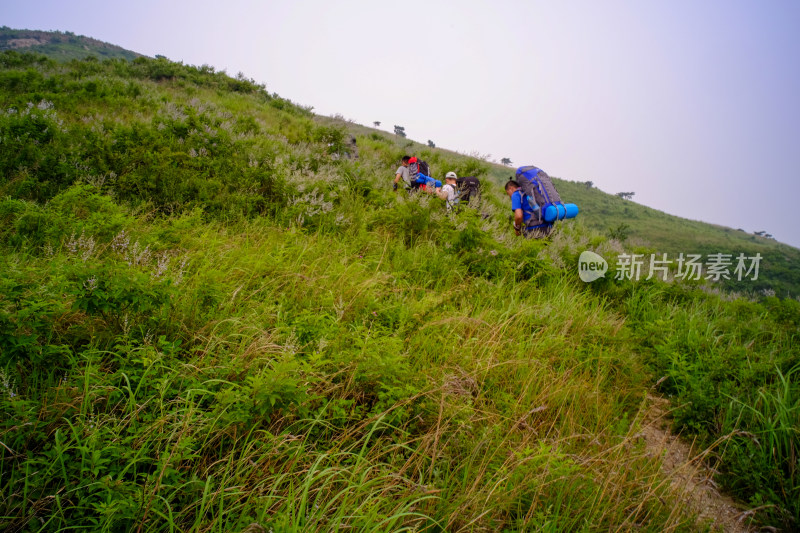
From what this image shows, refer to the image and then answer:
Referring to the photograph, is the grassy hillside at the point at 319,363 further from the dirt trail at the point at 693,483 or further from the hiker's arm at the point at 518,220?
the hiker's arm at the point at 518,220

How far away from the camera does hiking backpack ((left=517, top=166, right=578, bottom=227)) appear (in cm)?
699

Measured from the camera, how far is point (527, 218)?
7234 millimetres

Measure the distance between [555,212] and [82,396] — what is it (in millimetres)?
6856

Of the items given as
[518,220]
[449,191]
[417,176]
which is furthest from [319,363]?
[417,176]

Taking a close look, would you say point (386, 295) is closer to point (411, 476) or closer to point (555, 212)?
point (411, 476)

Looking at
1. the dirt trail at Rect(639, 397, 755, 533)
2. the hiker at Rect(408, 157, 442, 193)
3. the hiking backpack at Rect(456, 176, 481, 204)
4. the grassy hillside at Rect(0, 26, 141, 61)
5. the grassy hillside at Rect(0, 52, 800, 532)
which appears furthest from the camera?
the grassy hillside at Rect(0, 26, 141, 61)

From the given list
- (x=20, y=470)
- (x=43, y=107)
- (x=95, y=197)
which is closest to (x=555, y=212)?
(x=95, y=197)

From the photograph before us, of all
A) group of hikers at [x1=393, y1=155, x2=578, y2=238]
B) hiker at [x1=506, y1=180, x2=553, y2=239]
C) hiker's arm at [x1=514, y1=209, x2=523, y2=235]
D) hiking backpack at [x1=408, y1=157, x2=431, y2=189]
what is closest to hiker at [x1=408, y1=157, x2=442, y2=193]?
hiking backpack at [x1=408, y1=157, x2=431, y2=189]

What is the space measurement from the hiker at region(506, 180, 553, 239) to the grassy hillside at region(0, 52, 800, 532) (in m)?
1.00

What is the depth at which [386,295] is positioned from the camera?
388cm

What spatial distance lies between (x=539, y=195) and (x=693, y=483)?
5.27m

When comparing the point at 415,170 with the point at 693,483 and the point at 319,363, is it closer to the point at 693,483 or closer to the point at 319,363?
the point at 319,363

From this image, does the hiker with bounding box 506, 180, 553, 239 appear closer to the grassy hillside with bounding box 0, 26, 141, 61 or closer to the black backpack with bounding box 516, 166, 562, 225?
the black backpack with bounding box 516, 166, 562, 225

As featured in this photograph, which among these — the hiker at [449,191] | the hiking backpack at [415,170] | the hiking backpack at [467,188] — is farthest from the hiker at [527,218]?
the hiking backpack at [415,170]
